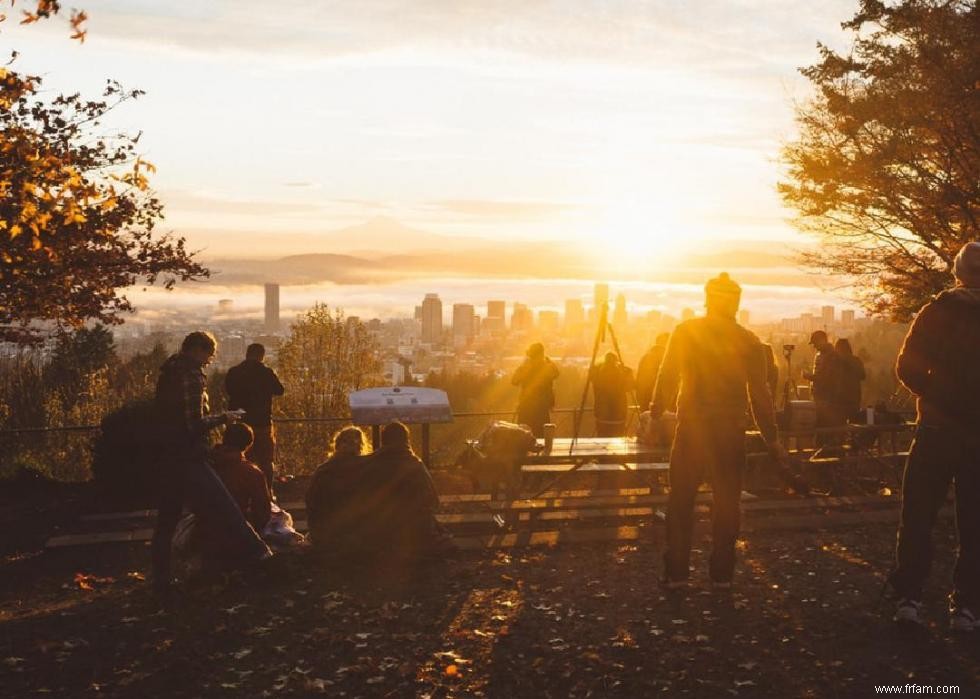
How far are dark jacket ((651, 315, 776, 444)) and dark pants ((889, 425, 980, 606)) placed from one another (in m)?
1.19

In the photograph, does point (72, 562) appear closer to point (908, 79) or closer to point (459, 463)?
point (459, 463)

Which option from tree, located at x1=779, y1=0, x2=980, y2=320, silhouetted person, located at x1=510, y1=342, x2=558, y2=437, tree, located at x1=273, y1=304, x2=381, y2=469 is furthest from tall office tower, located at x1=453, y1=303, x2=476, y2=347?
silhouetted person, located at x1=510, y1=342, x2=558, y2=437

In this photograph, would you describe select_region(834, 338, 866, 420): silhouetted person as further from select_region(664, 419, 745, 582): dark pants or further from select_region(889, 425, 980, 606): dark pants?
select_region(889, 425, 980, 606): dark pants

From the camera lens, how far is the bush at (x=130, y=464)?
11992 mm

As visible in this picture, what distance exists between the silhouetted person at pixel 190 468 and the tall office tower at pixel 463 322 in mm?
178620

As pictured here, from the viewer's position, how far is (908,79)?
18.9 meters

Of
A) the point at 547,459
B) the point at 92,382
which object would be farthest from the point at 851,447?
the point at 92,382

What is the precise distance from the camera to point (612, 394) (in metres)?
13.3

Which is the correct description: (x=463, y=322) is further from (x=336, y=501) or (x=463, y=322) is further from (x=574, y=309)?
(x=336, y=501)

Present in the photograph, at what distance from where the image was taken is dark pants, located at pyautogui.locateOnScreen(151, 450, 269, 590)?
7.21m

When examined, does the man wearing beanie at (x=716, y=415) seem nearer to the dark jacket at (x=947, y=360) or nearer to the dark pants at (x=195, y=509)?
the dark jacket at (x=947, y=360)

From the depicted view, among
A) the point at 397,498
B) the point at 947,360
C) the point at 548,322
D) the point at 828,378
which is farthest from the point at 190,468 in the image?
the point at 548,322

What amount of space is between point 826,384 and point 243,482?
9179mm

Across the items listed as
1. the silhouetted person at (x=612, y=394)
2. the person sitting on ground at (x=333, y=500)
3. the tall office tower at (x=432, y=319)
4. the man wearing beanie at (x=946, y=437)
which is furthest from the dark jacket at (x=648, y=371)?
the tall office tower at (x=432, y=319)
